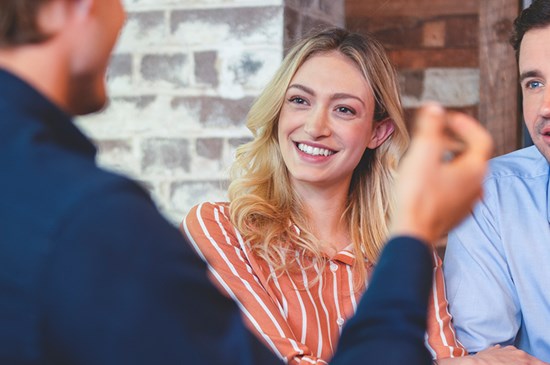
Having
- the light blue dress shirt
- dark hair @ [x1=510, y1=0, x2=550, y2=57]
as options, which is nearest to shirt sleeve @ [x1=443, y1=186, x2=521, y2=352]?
the light blue dress shirt

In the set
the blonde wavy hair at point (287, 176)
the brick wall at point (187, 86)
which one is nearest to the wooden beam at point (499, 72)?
the brick wall at point (187, 86)

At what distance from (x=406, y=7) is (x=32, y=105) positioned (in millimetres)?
2584

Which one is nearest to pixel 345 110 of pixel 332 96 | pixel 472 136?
pixel 332 96

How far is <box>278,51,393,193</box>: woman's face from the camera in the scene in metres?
2.24

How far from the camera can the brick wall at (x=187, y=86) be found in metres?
2.75

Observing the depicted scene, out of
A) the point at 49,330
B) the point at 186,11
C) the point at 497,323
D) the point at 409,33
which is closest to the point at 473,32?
the point at 409,33

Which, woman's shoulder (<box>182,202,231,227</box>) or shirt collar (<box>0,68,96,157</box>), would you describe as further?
woman's shoulder (<box>182,202,231,227</box>)

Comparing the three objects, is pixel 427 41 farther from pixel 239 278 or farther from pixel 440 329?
pixel 239 278

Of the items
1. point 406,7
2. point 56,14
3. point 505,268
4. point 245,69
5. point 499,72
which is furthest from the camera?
point 406,7

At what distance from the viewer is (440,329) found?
6.90ft

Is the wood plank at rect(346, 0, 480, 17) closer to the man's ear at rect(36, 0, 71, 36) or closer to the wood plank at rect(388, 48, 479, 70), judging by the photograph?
the wood plank at rect(388, 48, 479, 70)

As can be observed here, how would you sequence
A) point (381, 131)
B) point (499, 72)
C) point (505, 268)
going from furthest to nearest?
point (499, 72) → point (381, 131) → point (505, 268)

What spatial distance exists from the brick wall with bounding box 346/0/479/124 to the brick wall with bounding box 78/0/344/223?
1.40 ft

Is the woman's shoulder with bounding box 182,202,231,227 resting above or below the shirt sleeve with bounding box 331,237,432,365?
below
